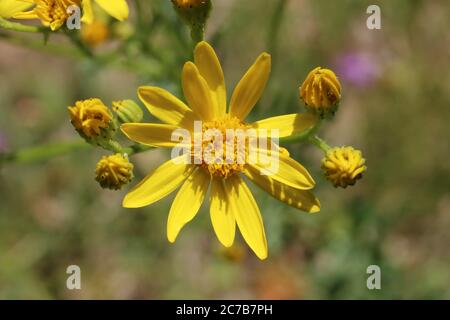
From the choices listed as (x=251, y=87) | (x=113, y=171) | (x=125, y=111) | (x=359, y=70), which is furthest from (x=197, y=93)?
(x=359, y=70)

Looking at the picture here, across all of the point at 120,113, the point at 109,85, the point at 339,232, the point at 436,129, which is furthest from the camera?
the point at 109,85

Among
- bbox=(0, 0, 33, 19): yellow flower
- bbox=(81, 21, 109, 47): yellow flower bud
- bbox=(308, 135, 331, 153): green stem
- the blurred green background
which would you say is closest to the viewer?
bbox=(308, 135, 331, 153): green stem

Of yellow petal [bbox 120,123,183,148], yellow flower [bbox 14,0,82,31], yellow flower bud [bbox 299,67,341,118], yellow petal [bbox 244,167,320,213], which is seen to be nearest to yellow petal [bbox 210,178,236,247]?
yellow petal [bbox 244,167,320,213]

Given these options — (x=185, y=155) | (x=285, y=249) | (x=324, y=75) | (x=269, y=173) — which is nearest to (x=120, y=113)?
(x=185, y=155)

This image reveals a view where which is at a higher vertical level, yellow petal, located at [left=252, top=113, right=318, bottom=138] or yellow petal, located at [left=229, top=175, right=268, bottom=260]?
yellow petal, located at [left=252, top=113, right=318, bottom=138]

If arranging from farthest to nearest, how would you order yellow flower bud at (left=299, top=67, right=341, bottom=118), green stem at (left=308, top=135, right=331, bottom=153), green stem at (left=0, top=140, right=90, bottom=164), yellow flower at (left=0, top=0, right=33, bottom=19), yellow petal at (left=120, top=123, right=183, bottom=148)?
1. green stem at (left=0, top=140, right=90, bottom=164)
2. yellow flower at (left=0, top=0, right=33, bottom=19)
3. green stem at (left=308, top=135, right=331, bottom=153)
4. yellow petal at (left=120, top=123, right=183, bottom=148)
5. yellow flower bud at (left=299, top=67, right=341, bottom=118)

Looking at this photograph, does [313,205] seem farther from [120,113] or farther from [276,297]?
[276,297]

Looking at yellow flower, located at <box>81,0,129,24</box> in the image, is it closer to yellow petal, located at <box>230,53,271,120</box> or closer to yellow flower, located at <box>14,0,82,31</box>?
yellow flower, located at <box>14,0,82,31</box>
